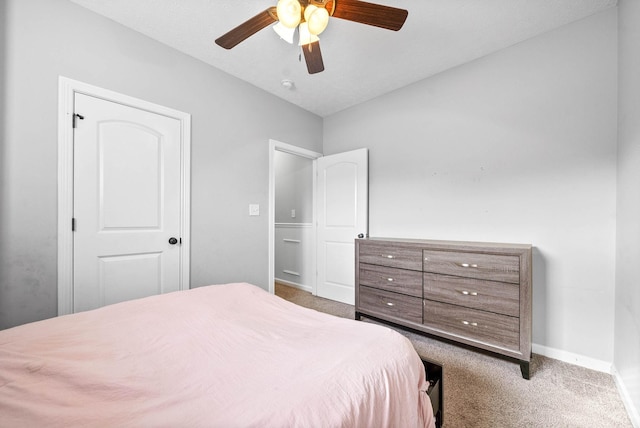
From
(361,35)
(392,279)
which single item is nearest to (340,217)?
(392,279)

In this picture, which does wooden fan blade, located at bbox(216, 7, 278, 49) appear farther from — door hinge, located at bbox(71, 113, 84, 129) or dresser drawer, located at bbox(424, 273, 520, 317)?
dresser drawer, located at bbox(424, 273, 520, 317)

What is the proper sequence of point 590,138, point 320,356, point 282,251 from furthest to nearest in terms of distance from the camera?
point 282,251, point 590,138, point 320,356

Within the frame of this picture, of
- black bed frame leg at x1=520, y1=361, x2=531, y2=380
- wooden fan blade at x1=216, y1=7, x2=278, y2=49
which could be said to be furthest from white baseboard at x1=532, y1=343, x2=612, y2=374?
wooden fan blade at x1=216, y1=7, x2=278, y2=49

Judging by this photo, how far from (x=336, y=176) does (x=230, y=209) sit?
150 cm

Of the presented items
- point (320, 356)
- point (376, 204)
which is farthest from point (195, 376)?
point (376, 204)

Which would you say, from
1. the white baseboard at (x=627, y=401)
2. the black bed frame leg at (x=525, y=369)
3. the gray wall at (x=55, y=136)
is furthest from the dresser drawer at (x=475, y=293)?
the gray wall at (x=55, y=136)

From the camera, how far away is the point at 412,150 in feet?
9.67

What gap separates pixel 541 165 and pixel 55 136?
366 cm

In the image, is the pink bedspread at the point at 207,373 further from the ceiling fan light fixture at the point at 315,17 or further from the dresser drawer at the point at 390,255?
the ceiling fan light fixture at the point at 315,17

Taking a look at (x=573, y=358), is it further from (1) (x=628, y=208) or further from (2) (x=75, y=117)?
(2) (x=75, y=117)

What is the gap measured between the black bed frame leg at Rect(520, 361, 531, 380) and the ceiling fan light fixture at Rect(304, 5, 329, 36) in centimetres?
255

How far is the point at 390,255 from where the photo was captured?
252cm

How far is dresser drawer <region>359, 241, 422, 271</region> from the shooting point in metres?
2.35

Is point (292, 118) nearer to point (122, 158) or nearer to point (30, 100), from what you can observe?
point (122, 158)
